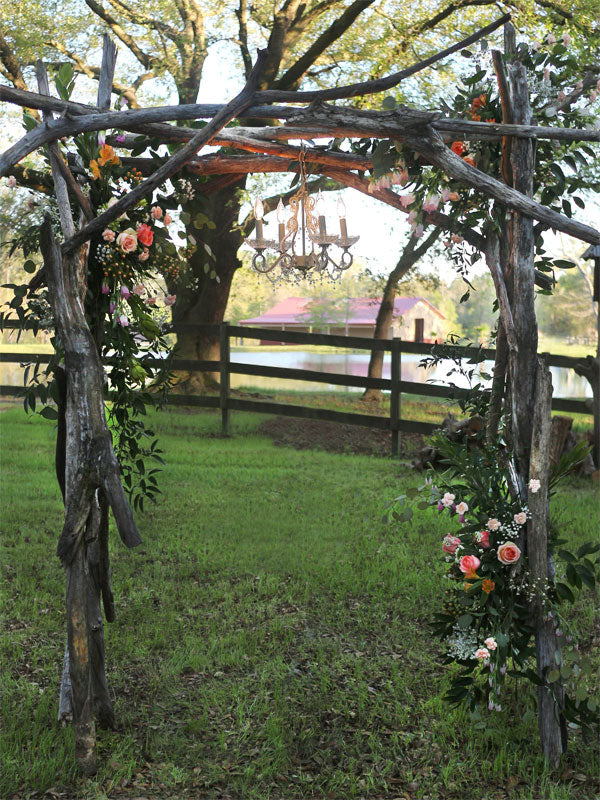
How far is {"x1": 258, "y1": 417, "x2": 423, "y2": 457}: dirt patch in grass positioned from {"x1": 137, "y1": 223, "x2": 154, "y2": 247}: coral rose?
605 cm

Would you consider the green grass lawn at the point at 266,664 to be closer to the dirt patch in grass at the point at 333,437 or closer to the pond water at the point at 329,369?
the dirt patch in grass at the point at 333,437

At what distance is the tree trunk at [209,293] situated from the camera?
11.3 metres

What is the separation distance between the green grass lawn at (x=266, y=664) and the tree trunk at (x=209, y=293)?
491 cm

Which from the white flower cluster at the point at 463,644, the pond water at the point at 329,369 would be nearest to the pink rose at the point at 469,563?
the white flower cluster at the point at 463,644

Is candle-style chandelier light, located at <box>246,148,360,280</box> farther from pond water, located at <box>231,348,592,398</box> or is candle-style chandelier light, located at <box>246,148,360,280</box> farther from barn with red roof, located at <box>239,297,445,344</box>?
barn with red roof, located at <box>239,297,445,344</box>

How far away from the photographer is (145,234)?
120 inches

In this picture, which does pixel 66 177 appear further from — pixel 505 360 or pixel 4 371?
pixel 4 371

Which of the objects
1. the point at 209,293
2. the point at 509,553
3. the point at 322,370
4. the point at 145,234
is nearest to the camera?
the point at 509,553

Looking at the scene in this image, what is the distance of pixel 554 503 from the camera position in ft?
21.0

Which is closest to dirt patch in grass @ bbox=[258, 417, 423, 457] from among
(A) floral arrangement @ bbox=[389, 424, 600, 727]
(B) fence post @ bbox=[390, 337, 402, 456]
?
(B) fence post @ bbox=[390, 337, 402, 456]

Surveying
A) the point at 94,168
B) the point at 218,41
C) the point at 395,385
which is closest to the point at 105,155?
the point at 94,168

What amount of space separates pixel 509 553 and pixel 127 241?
1915 millimetres

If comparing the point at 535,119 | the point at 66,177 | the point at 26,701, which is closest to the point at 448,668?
the point at 26,701

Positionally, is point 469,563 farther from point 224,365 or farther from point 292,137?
point 224,365
